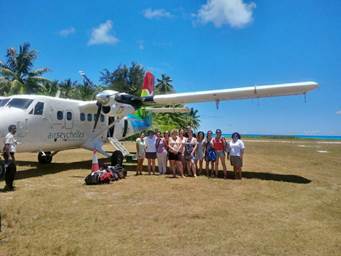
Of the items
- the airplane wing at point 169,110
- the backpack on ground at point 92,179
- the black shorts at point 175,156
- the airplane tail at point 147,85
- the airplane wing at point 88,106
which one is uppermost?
the airplane tail at point 147,85

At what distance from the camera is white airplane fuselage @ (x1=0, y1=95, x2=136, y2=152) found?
443 inches

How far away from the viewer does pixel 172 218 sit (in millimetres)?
6328

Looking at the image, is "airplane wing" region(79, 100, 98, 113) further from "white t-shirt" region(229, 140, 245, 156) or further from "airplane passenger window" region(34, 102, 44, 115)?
"white t-shirt" region(229, 140, 245, 156)

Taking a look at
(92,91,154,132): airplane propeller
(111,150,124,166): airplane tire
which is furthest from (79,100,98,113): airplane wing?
(111,150,124,166): airplane tire

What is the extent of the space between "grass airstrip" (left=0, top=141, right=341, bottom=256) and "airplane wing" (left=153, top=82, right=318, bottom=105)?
3.63m

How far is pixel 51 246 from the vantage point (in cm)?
470

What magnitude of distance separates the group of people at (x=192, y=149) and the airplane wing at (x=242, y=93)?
222 centimetres

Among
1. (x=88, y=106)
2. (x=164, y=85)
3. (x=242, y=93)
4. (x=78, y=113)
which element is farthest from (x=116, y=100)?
(x=164, y=85)

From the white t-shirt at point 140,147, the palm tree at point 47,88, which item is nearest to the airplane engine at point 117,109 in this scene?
the white t-shirt at point 140,147

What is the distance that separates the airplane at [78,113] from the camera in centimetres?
1156

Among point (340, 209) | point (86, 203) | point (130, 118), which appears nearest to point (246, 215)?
point (340, 209)

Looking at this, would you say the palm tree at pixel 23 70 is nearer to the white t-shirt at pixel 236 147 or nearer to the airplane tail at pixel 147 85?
the airplane tail at pixel 147 85

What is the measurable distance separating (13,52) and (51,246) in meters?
39.7

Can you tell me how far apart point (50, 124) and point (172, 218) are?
8.47 metres
